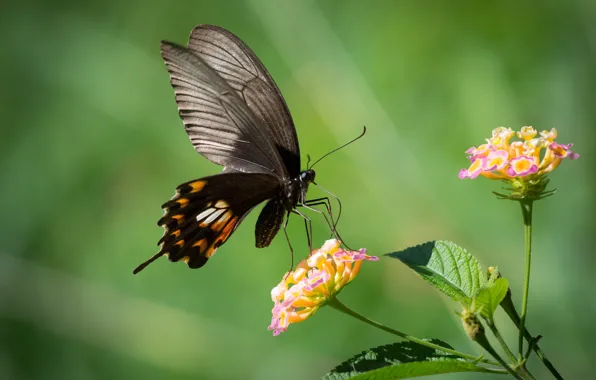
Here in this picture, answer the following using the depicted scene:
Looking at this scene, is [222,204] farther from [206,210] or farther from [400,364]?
[400,364]

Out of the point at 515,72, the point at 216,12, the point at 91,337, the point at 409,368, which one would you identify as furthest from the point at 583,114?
the point at 91,337

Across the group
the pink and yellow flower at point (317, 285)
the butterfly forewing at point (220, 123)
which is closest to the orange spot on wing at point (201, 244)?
the butterfly forewing at point (220, 123)

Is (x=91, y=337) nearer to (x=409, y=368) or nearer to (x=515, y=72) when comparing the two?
(x=515, y=72)

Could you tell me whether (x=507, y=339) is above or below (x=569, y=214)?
below

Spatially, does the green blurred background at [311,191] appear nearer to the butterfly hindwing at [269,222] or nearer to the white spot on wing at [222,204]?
the butterfly hindwing at [269,222]

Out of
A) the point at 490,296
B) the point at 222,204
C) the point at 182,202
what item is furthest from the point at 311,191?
the point at 490,296

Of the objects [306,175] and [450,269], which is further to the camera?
[306,175]
